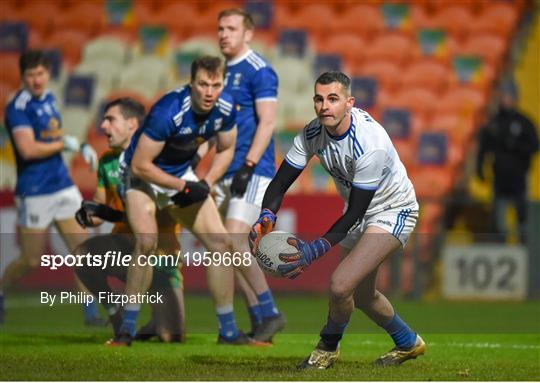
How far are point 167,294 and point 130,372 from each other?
2.10 meters

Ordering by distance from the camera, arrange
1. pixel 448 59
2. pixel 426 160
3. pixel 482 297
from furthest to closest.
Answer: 1. pixel 448 59
2. pixel 426 160
3. pixel 482 297

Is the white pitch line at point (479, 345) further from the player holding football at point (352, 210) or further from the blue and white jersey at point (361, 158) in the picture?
the blue and white jersey at point (361, 158)

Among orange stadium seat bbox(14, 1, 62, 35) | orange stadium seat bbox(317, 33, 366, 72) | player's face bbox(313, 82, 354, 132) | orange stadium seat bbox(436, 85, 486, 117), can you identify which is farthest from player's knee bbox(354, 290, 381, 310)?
orange stadium seat bbox(14, 1, 62, 35)

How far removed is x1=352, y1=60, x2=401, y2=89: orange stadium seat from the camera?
18.5 m

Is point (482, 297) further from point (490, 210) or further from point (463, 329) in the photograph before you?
point (463, 329)

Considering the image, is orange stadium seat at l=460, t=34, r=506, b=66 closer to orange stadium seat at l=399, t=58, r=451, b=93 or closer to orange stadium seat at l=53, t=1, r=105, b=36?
orange stadium seat at l=399, t=58, r=451, b=93

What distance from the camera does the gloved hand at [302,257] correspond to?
7.73 metres

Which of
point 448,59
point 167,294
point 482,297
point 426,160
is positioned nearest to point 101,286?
point 167,294

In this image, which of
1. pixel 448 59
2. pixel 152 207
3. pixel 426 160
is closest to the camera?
pixel 152 207

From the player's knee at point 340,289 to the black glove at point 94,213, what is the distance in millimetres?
2692

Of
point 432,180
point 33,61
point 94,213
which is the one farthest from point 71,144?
point 432,180

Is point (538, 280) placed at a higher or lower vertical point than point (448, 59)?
lower

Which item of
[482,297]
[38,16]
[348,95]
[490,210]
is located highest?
[38,16]

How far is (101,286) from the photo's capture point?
991cm
